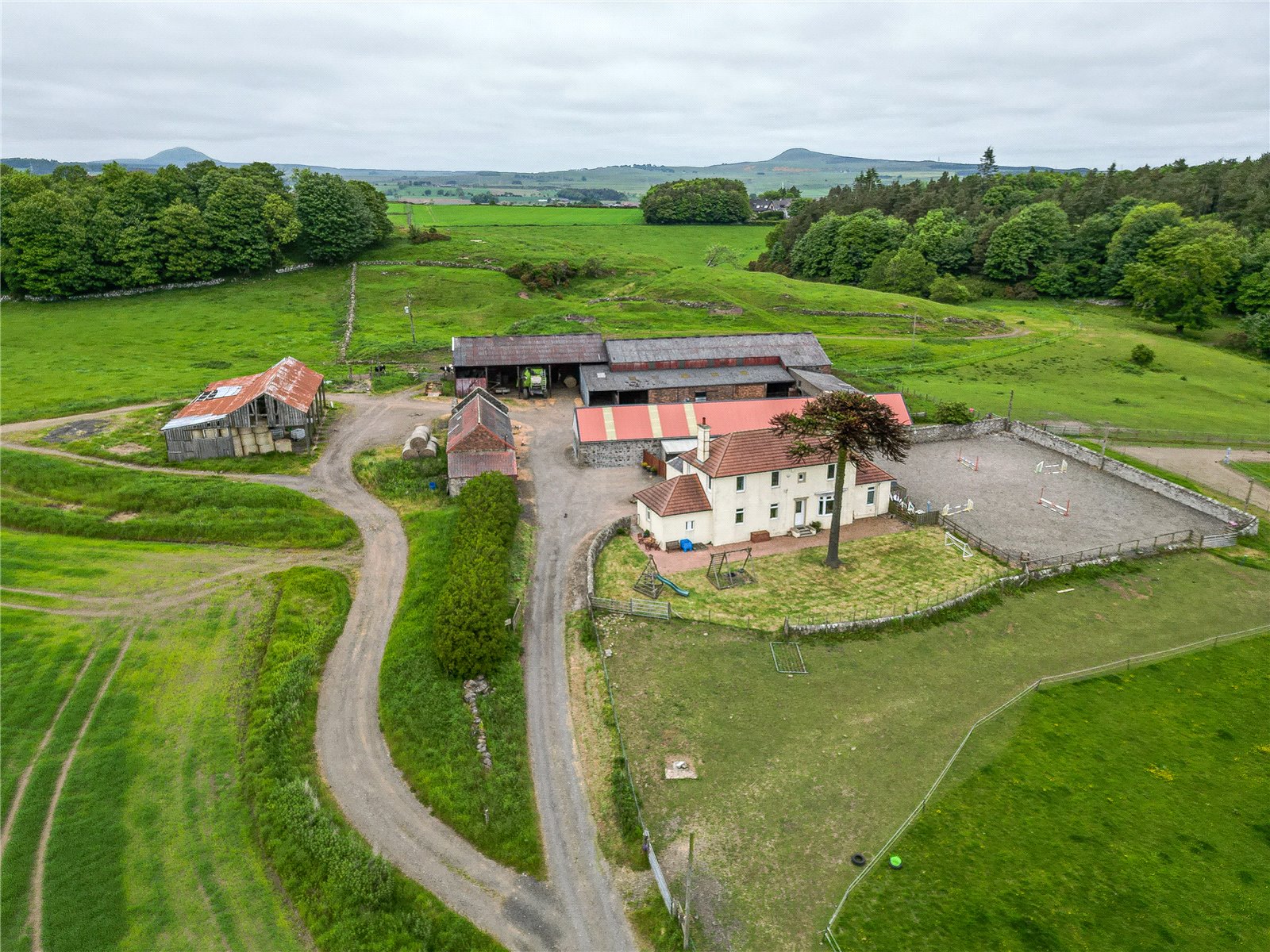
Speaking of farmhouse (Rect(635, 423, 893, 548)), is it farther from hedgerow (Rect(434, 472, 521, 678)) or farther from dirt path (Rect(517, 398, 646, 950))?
hedgerow (Rect(434, 472, 521, 678))

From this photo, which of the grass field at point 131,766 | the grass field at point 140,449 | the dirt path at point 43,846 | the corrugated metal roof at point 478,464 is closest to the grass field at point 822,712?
the grass field at point 131,766

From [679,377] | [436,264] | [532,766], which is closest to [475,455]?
[679,377]

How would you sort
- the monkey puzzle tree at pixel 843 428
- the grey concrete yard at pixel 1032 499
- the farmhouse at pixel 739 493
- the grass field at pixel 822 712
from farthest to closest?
1. the grey concrete yard at pixel 1032 499
2. the farmhouse at pixel 739 493
3. the monkey puzzle tree at pixel 843 428
4. the grass field at pixel 822 712

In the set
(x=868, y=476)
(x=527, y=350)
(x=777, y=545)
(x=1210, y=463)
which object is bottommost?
(x=777, y=545)

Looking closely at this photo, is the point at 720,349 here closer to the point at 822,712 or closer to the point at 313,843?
the point at 822,712

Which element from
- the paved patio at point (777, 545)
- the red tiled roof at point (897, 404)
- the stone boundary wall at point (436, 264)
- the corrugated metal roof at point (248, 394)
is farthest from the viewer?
the stone boundary wall at point (436, 264)

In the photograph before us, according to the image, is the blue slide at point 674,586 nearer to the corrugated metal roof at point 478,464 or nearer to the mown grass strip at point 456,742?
the mown grass strip at point 456,742
